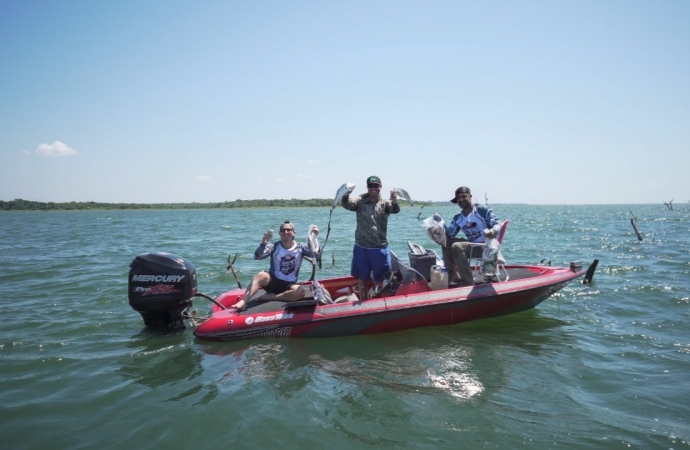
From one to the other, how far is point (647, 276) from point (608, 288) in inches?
86.3

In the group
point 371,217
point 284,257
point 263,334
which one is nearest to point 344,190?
point 371,217

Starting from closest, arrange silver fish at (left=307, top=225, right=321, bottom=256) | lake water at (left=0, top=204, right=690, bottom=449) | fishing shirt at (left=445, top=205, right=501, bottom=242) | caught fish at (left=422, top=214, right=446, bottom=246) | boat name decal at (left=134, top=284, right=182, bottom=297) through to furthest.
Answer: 1. lake water at (left=0, top=204, right=690, bottom=449)
2. boat name decal at (left=134, top=284, right=182, bottom=297)
3. silver fish at (left=307, top=225, right=321, bottom=256)
4. fishing shirt at (left=445, top=205, right=501, bottom=242)
5. caught fish at (left=422, top=214, right=446, bottom=246)

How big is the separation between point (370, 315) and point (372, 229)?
4.34 ft

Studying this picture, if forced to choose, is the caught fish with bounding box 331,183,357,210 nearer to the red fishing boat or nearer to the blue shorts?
the blue shorts

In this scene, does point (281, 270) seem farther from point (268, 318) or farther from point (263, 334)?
point (263, 334)

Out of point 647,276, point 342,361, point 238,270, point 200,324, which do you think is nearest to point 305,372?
point 342,361

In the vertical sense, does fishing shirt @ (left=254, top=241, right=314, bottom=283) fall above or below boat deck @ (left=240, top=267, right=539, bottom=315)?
above

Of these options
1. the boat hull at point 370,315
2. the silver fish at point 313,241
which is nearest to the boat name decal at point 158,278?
the boat hull at point 370,315

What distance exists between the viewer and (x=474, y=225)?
23.6ft

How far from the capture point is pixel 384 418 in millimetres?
4461

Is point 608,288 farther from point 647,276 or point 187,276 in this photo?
point 187,276

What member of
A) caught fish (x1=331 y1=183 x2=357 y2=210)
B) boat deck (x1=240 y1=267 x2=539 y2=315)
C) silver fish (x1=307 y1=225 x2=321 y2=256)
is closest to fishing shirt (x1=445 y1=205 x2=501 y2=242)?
caught fish (x1=331 y1=183 x2=357 y2=210)

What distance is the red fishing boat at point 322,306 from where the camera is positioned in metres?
6.43

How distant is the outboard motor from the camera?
6.37 metres
